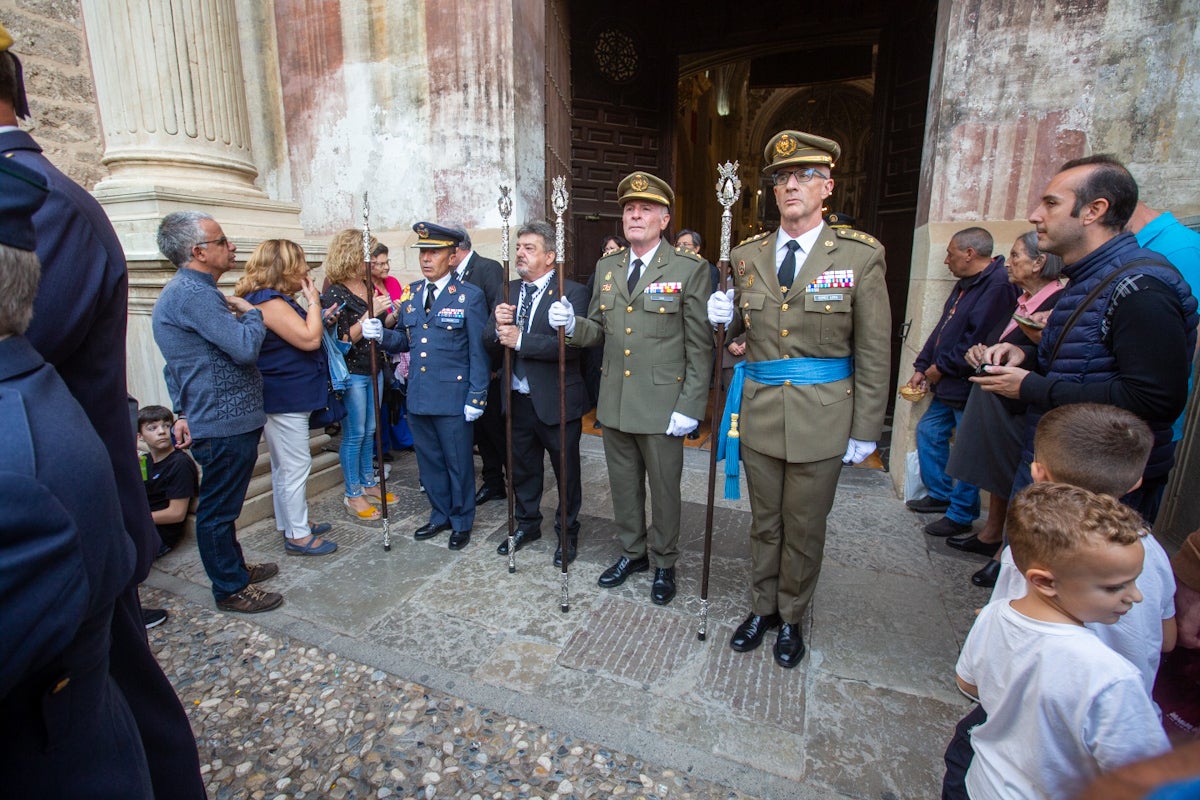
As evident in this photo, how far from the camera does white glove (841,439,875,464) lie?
2.60 meters

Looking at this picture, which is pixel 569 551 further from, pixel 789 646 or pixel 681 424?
pixel 789 646

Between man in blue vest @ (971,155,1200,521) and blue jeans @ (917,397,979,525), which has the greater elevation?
man in blue vest @ (971,155,1200,521)

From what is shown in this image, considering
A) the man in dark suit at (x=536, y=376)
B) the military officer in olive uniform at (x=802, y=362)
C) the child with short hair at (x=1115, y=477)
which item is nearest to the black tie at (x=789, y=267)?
the military officer in olive uniform at (x=802, y=362)

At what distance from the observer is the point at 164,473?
11.8 feet

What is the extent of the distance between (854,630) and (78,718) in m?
2.90

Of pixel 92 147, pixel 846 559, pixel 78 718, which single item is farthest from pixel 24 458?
pixel 92 147

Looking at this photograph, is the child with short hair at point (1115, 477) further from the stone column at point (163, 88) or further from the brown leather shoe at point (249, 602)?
the stone column at point (163, 88)

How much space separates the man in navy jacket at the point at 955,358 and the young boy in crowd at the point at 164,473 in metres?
4.69

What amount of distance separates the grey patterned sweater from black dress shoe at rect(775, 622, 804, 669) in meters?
2.82

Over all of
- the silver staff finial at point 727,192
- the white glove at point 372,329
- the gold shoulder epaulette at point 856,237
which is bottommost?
the white glove at point 372,329

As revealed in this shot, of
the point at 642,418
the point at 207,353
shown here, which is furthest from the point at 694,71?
the point at 207,353

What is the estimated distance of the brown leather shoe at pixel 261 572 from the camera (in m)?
3.41

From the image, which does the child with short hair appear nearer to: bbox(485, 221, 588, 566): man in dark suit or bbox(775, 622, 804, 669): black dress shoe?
bbox(775, 622, 804, 669): black dress shoe

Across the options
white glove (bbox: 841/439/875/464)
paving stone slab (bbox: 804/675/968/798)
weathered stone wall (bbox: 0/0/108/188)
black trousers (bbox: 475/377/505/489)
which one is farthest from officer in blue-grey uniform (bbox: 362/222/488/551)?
weathered stone wall (bbox: 0/0/108/188)
